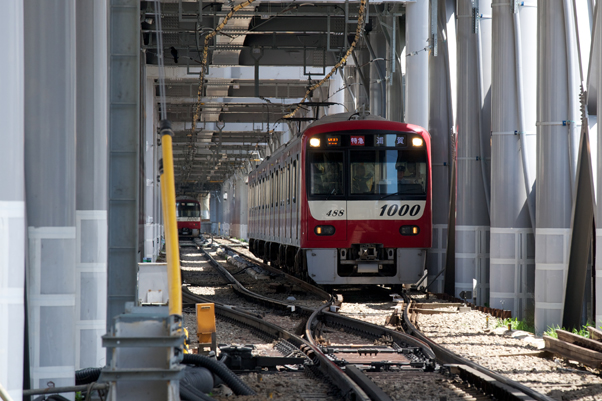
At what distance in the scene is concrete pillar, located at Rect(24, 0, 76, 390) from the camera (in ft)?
17.0

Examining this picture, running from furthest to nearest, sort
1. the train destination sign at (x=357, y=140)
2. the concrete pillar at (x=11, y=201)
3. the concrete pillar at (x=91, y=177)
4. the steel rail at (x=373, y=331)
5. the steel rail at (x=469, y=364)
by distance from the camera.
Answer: the train destination sign at (x=357, y=140)
the steel rail at (x=373, y=331)
the concrete pillar at (x=91, y=177)
the steel rail at (x=469, y=364)
the concrete pillar at (x=11, y=201)

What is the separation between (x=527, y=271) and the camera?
11.6 metres

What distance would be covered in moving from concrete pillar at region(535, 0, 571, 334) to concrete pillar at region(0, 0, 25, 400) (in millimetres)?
6984

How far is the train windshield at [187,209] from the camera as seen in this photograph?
5253cm

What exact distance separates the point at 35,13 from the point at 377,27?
661 inches

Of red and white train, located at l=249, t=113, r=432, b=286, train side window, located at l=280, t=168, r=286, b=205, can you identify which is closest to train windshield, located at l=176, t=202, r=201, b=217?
train side window, located at l=280, t=168, r=286, b=205

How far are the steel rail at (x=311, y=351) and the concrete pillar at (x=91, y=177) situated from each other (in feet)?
6.24

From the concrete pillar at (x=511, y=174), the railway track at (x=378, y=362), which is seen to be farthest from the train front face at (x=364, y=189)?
the railway track at (x=378, y=362)

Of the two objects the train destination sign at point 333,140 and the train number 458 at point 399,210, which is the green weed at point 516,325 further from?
the train destination sign at point 333,140

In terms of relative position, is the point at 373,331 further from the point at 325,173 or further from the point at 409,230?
the point at 325,173

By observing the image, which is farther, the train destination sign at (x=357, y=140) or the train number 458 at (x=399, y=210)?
the train number 458 at (x=399, y=210)

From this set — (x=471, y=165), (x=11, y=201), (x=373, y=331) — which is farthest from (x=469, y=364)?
(x=471, y=165)

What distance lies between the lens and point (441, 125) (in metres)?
15.4

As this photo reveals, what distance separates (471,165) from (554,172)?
374 centimetres
